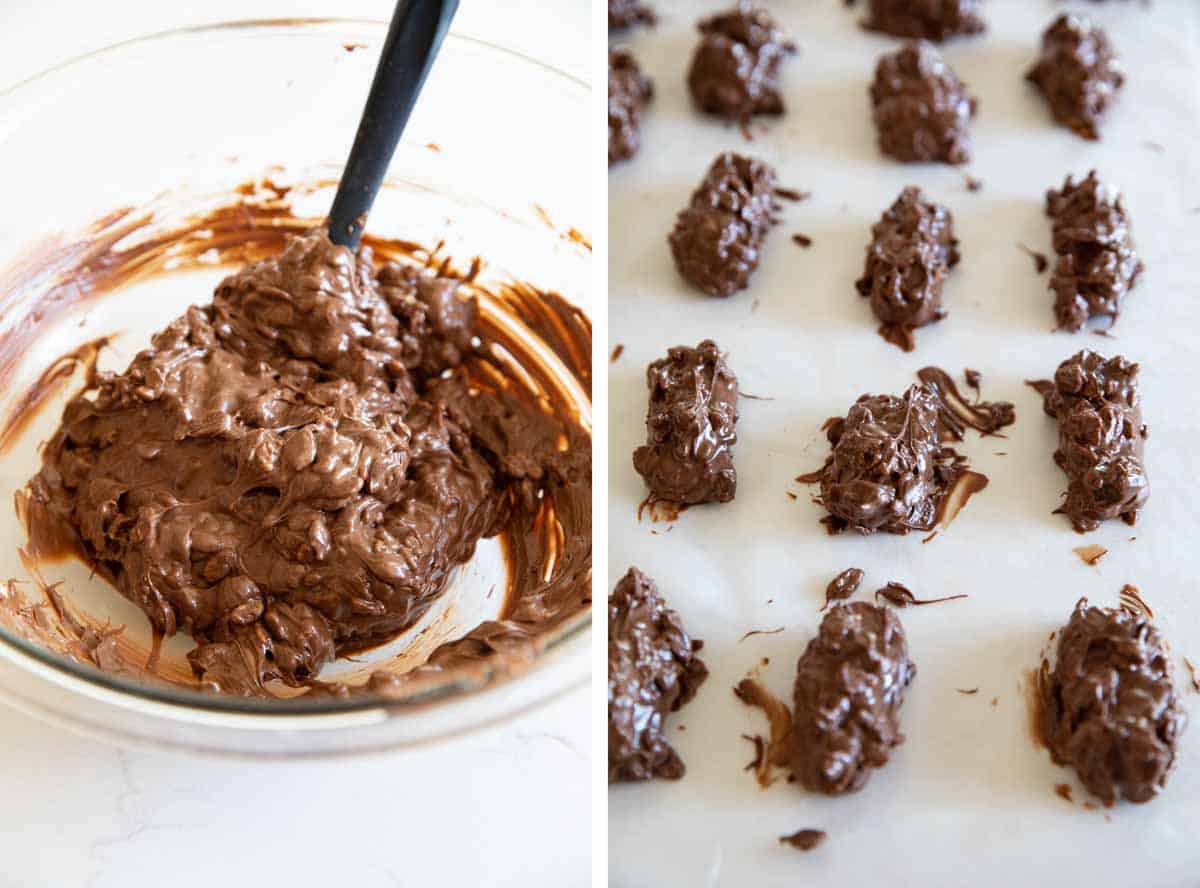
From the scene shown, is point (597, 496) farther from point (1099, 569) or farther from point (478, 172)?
point (1099, 569)

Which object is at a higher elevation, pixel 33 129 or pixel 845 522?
pixel 33 129

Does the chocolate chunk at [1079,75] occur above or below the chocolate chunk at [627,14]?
below

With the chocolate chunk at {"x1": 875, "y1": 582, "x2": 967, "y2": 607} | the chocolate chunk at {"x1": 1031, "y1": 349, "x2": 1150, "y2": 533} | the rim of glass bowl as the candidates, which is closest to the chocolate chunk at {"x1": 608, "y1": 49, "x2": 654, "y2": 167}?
the chocolate chunk at {"x1": 1031, "y1": 349, "x2": 1150, "y2": 533}

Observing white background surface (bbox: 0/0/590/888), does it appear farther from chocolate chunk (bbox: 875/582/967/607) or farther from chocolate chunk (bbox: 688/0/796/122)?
chocolate chunk (bbox: 688/0/796/122)

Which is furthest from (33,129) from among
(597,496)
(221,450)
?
(597,496)

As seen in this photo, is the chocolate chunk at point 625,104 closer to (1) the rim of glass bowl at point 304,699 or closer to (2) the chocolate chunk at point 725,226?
(2) the chocolate chunk at point 725,226

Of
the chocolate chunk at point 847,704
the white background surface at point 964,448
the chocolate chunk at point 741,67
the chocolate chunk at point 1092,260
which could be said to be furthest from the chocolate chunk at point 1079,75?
the chocolate chunk at point 847,704
